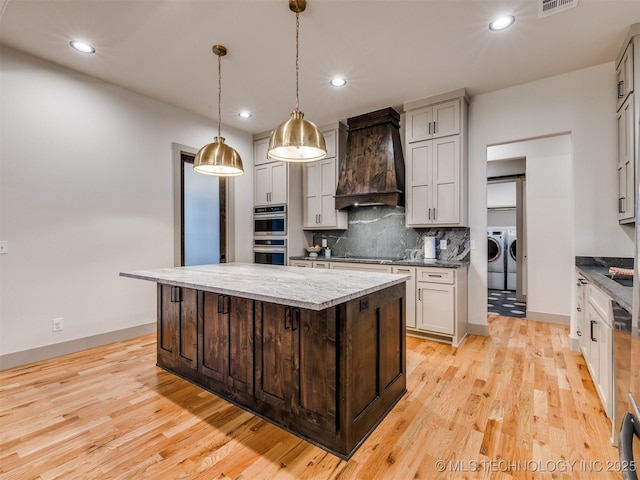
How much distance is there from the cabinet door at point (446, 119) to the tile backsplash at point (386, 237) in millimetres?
1130

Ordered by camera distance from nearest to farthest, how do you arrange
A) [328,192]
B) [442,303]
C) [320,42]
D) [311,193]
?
[320,42]
[442,303]
[328,192]
[311,193]

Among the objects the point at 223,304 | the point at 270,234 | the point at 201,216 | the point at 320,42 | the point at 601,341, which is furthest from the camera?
the point at 270,234

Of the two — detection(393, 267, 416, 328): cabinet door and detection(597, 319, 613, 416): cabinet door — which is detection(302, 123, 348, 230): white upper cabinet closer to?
detection(393, 267, 416, 328): cabinet door

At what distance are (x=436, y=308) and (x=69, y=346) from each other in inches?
154

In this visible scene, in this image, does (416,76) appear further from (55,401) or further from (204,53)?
(55,401)

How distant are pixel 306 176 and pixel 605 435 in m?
4.26

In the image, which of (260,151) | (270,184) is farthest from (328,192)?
(260,151)

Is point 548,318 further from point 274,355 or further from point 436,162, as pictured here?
point 274,355

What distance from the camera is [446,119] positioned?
3.73 metres

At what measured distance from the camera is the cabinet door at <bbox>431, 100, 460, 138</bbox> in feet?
12.0

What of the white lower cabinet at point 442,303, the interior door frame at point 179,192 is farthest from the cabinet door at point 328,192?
the interior door frame at point 179,192

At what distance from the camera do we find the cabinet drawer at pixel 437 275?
3.39m

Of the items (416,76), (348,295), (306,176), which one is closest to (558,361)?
(348,295)

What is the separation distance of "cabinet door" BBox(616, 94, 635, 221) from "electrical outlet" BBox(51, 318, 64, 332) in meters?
5.24
